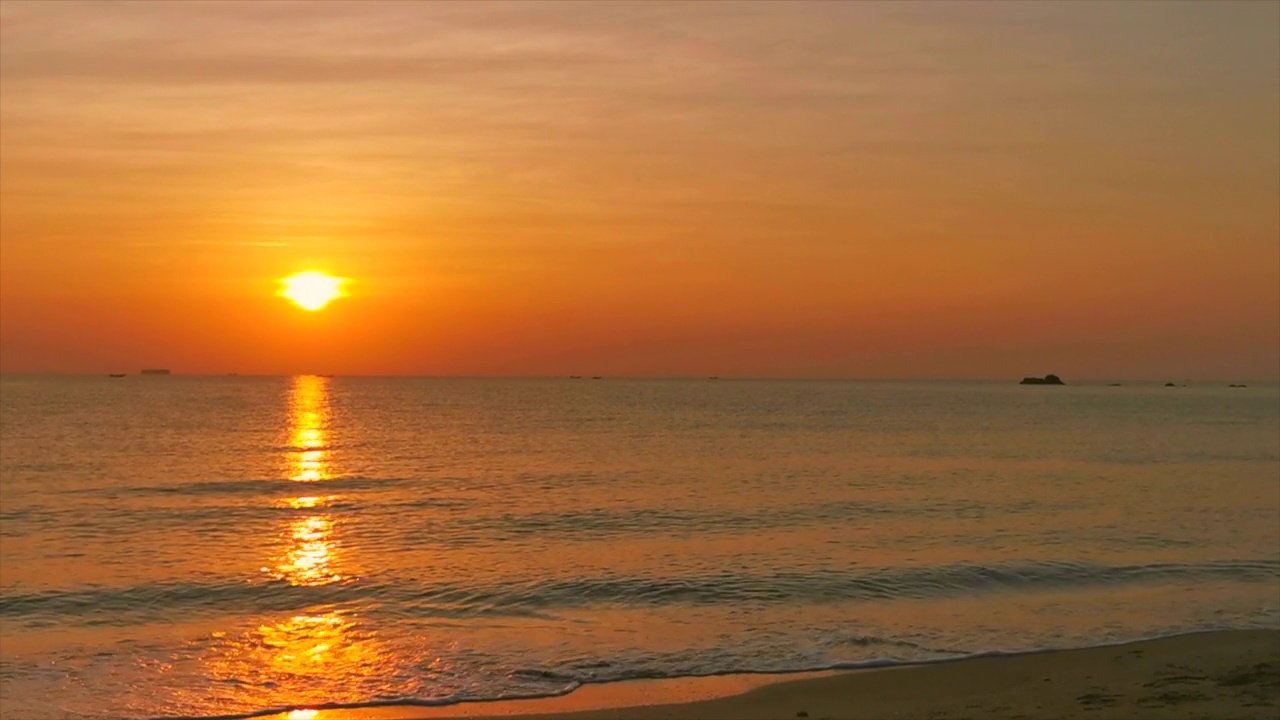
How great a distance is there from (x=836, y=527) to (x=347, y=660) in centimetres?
1701

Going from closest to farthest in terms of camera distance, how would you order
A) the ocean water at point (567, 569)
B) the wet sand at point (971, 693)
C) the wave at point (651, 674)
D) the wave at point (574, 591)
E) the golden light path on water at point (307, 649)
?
1. the wet sand at point (971, 693)
2. the wave at point (651, 674)
3. the golden light path on water at point (307, 649)
4. the ocean water at point (567, 569)
5. the wave at point (574, 591)

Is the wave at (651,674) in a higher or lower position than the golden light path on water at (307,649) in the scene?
lower

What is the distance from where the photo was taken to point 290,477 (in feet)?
156

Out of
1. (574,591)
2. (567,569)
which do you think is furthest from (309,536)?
(574,591)

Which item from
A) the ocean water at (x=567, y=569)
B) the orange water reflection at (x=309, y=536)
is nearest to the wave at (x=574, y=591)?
the ocean water at (x=567, y=569)

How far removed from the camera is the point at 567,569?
940 inches

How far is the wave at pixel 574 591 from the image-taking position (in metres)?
19.9

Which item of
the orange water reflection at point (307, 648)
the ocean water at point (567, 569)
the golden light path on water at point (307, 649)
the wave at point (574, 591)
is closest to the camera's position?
the golden light path on water at point (307, 649)

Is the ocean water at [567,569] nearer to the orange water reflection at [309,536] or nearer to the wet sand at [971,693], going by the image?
the orange water reflection at [309,536]

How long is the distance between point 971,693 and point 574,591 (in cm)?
910

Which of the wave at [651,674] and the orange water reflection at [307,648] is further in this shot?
the orange water reflection at [307,648]

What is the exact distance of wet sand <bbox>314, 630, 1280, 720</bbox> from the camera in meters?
13.2

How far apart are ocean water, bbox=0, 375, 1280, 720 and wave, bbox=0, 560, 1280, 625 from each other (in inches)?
3.8

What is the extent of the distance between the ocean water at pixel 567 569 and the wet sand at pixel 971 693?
2.34ft
